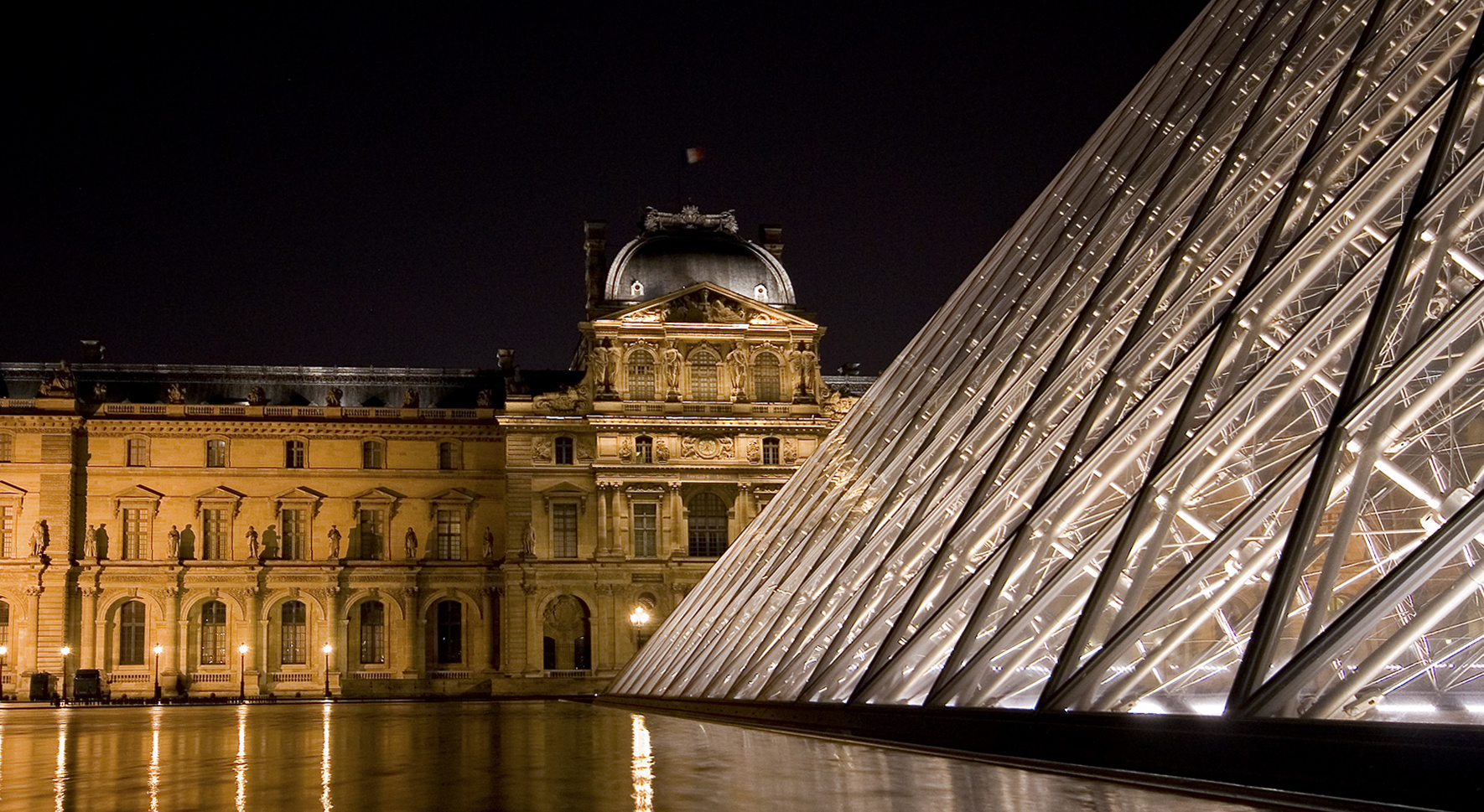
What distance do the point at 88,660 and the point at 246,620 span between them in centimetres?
549

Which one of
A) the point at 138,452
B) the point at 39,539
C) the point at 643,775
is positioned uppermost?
the point at 138,452

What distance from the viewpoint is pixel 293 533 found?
185ft

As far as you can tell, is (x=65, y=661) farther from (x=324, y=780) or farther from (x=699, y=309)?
(x=324, y=780)

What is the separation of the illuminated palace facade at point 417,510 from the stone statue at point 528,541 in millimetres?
91

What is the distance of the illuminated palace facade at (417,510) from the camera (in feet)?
176

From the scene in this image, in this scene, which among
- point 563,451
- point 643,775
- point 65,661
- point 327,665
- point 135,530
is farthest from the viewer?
point 135,530

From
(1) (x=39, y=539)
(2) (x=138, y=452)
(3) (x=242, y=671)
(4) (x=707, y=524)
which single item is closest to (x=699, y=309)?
(4) (x=707, y=524)

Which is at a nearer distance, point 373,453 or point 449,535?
point 449,535

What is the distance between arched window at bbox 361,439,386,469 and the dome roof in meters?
10.6

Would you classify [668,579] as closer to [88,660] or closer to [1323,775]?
[88,660]

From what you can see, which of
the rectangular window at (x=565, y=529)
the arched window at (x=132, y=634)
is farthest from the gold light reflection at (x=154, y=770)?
the arched window at (x=132, y=634)

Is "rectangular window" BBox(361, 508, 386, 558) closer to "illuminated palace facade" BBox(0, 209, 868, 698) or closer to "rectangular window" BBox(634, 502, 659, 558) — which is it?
"illuminated palace facade" BBox(0, 209, 868, 698)

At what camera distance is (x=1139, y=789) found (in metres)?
7.39

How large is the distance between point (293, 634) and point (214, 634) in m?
2.79
